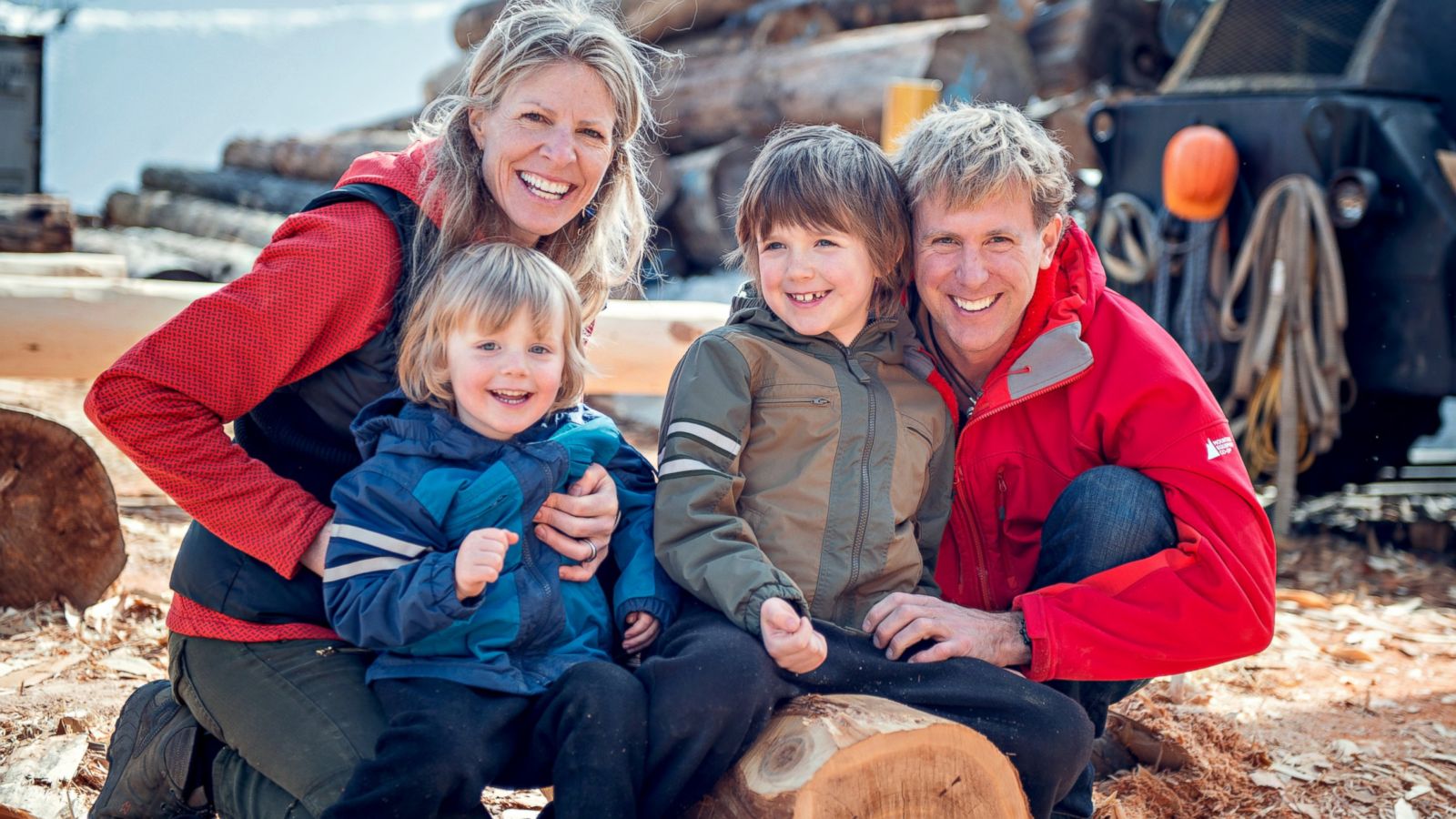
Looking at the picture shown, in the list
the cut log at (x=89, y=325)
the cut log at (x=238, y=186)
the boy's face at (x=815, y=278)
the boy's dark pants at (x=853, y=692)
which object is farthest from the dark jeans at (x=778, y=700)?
the cut log at (x=238, y=186)

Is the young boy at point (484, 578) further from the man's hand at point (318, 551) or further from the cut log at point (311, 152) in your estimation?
the cut log at point (311, 152)

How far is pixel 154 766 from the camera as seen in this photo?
256 centimetres

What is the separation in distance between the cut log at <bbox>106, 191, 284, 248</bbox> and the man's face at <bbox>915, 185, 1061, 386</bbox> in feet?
25.9

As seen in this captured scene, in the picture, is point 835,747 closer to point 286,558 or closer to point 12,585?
point 286,558

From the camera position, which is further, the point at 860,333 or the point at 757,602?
the point at 860,333

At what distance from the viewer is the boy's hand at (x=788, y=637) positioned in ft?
7.43

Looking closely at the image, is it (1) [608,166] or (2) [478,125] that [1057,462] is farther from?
(2) [478,125]

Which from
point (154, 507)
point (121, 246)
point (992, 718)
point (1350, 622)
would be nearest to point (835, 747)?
point (992, 718)

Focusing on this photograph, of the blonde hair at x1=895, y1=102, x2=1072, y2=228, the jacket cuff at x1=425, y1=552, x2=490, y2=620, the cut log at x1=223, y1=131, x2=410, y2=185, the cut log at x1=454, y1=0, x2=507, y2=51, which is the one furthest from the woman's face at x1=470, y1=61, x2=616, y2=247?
the cut log at x1=454, y1=0, x2=507, y2=51

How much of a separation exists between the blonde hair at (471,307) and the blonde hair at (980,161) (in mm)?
828

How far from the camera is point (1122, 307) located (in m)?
2.82

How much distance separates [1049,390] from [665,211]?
6347mm

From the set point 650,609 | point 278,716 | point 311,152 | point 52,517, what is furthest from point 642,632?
point 311,152

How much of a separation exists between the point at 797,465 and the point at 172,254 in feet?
26.0
